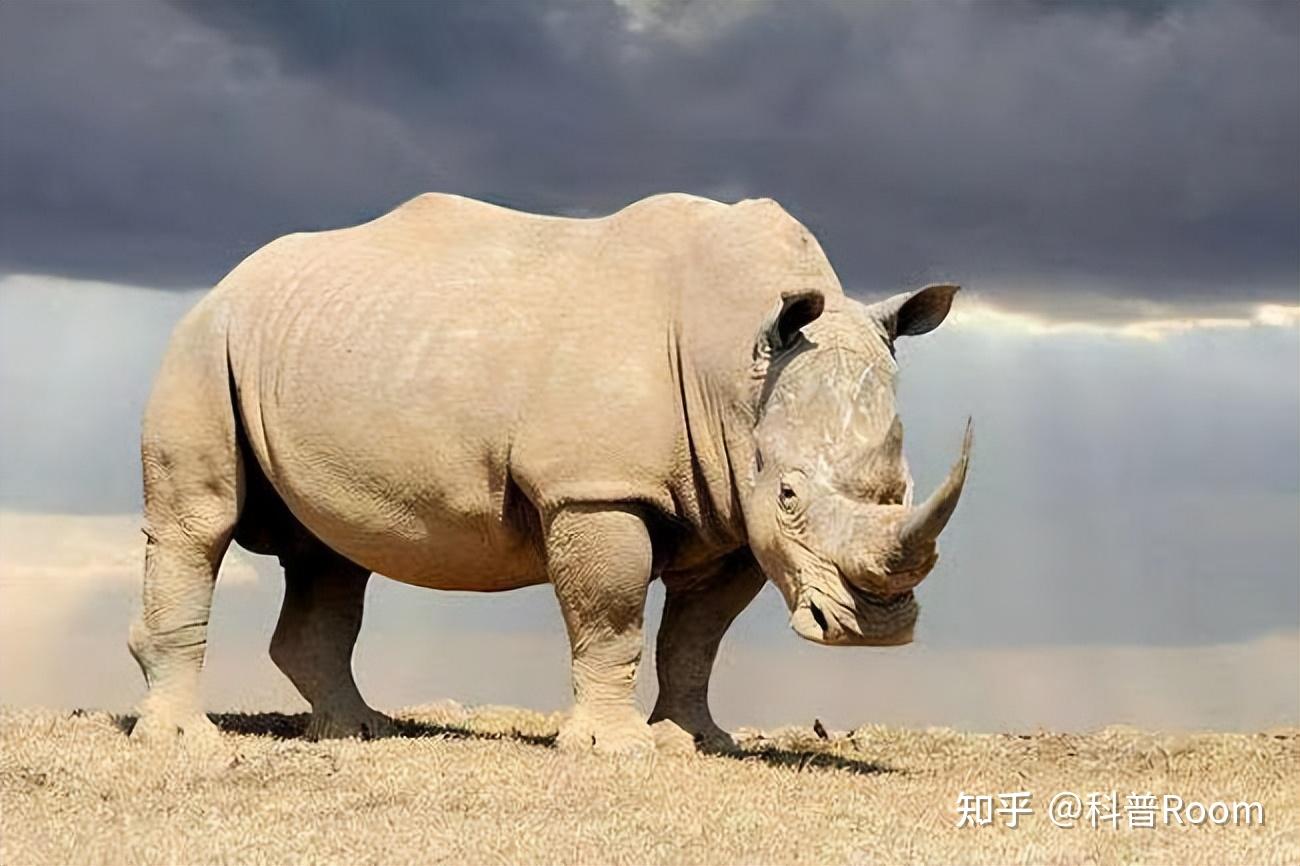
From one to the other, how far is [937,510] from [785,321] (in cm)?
177

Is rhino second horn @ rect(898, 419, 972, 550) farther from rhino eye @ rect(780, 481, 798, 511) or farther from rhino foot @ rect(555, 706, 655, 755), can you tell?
rhino foot @ rect(555, 706, 655, 755)

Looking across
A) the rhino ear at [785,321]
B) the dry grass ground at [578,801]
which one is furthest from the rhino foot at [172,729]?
the rhino ear at [785,321]

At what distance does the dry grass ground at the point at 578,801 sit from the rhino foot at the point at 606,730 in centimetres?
26

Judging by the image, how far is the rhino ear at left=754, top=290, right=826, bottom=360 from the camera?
1177cm

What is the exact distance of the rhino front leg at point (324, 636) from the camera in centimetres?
1466

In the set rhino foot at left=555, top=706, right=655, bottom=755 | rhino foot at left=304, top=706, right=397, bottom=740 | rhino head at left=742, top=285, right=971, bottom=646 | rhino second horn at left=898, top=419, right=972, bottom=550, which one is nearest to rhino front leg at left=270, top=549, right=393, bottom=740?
rhino foot at left=304, top=706, right=397, bottom=740

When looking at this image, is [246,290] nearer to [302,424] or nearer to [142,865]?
[302,424]

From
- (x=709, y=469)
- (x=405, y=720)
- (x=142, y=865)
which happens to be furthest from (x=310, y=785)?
(x=405, y=720)

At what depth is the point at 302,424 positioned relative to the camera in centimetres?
1345

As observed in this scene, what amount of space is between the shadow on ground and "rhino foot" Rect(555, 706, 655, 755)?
488 mm

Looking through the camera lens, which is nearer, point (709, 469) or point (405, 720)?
point (709, 469)

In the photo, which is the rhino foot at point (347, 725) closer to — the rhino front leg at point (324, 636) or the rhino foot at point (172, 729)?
the rhino front leg at point (324, 636)

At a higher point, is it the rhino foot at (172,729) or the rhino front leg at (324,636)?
the rhino front leg at (324,636)

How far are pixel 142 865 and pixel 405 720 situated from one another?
242 inches
